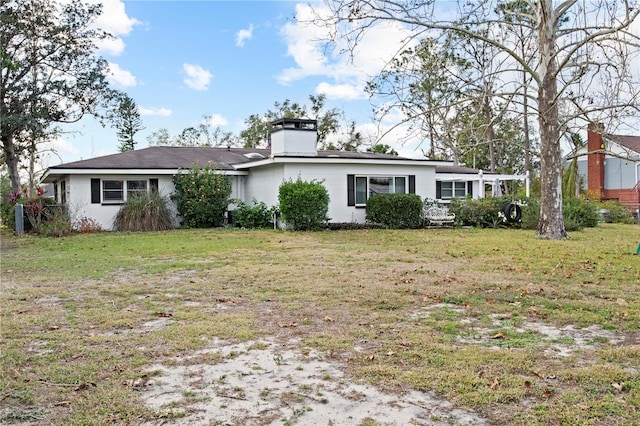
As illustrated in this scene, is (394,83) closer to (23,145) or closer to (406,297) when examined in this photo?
(406,297)

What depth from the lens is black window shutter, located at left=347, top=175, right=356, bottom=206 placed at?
20.5m

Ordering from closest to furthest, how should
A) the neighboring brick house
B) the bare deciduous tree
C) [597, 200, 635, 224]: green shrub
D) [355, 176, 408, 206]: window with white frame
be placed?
the bare deciduous tree < [355, 176, 408, 206]: window with white frame < [597, 200, 635, 224]: green shrub < the neighboring brick house

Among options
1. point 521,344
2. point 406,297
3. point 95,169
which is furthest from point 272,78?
point 521,344

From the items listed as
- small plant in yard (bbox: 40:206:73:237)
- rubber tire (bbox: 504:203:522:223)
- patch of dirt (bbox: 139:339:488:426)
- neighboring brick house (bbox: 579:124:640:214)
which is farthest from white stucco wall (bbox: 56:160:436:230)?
neighboring brick house (bbox: 579:124:640:214)

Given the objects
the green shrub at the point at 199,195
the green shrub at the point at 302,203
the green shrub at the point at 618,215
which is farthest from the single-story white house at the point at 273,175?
the green shrub at the point at 618,215

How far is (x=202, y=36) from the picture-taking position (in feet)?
62.3

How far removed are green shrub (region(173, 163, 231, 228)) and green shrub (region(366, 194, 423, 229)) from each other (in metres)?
5.51

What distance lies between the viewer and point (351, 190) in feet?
67.1

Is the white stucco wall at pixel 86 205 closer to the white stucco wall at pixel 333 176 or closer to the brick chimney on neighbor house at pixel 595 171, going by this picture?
the white stucco wall at pixel 333 176

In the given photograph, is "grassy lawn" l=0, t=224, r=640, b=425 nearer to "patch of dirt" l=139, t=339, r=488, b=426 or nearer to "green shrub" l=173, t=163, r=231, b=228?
"patch of dirt" l=139, t=339, r=488, b=426

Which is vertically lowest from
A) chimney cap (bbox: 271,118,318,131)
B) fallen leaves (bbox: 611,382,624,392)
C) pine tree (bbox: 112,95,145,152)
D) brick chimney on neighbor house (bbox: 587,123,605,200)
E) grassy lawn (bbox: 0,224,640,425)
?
fallen leaves (bbox: 611,382,624,392)

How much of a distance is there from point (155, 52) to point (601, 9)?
13.8 m

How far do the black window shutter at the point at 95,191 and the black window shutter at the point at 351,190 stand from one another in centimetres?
893

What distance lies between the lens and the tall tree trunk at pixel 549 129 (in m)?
14.4
